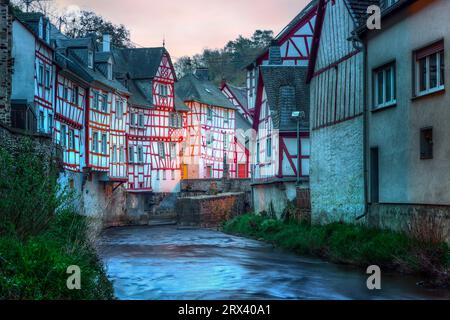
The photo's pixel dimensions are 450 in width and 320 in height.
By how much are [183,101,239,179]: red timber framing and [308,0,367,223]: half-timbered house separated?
3744 centimetres

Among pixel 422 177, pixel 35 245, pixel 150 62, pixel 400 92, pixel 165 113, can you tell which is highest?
pixel 150 62

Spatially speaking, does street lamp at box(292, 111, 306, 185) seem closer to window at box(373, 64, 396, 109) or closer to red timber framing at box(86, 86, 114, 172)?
window at box(373, 64, 396, 109)

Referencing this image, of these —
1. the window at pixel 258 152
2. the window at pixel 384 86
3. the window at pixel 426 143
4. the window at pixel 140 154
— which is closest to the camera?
the window at pixel 426 143

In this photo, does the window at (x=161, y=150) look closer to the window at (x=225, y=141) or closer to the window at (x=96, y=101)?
the window at (x=225, y=141)

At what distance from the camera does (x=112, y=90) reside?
46.5 m

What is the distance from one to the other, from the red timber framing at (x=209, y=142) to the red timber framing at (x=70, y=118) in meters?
23.9

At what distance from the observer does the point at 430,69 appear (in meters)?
18.0

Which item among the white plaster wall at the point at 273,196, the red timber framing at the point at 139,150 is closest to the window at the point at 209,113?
the red timber framing at the point at 139,150

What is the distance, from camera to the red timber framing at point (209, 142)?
65.3 metres
